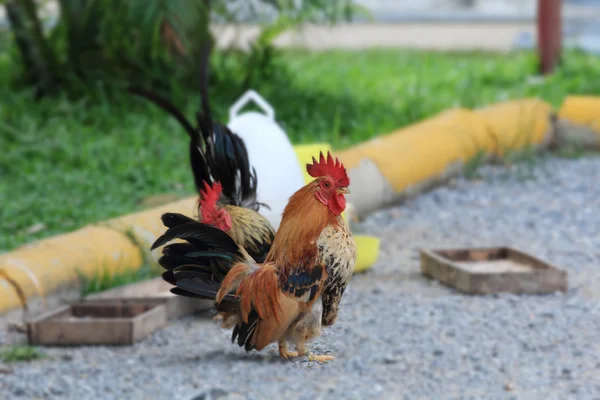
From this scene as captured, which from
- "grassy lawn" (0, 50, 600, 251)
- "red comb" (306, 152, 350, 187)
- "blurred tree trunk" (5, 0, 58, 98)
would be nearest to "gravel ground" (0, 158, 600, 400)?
"red comb" (306, 152, 350, 187)

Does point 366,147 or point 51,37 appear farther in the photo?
point 51,37

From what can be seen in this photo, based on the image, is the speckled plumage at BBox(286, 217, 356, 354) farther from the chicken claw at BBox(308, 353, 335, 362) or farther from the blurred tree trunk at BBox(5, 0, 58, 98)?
the blurred tree trunk at BBox(5, 0, 58, 98)

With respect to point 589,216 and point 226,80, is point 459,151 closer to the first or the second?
point 589,216

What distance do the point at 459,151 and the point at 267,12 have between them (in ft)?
9.42

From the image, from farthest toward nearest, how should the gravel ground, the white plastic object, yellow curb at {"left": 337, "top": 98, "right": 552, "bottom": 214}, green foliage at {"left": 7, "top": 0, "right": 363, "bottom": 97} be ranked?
green foliage at {"left": 7, "top": 0, "right": 363, "bottom": 97}, yellow curb at {"left": 337, "top": 98, "right": 552, "bottom": 214}, the gravel ground, the white plastic object

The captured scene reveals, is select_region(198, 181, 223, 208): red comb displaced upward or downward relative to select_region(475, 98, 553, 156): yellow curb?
upward

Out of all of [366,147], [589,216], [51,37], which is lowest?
[589,216]

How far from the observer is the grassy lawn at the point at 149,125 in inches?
225

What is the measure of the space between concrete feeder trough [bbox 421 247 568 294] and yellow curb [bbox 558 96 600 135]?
328 cm

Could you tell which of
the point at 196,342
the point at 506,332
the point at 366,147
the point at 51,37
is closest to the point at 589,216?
the point at 366,147

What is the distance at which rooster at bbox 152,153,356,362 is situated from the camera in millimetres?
1136

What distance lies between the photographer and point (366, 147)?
240 inches

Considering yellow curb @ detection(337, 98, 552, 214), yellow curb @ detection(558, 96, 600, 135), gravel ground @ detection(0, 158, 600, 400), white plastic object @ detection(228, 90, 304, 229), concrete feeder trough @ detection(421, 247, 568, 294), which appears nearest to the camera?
white plastic object @ detection(228, 90, 304, 229)

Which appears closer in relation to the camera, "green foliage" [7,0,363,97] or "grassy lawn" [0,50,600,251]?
"grassy lawn" [0,50,600,251]
